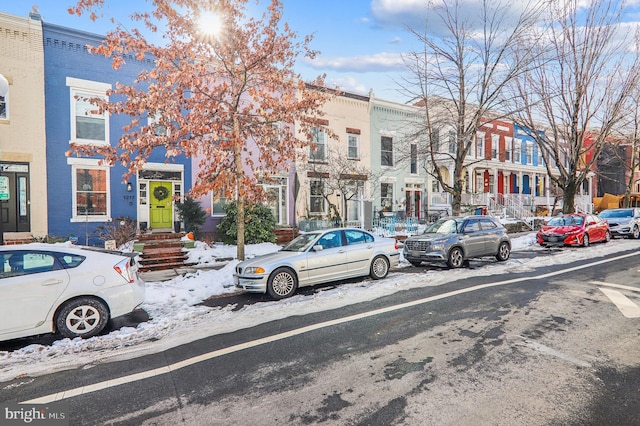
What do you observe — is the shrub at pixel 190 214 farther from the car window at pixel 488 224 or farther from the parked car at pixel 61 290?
the car window at pixel 488 224

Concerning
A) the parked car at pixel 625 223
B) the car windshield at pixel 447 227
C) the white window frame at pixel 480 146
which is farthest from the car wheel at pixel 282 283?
the white window frame at pixel 480 146

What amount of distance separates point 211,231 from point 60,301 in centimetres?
1131

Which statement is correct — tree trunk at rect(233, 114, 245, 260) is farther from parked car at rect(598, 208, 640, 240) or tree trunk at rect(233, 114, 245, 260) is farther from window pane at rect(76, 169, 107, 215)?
parked car at rect(598, 208, 640, 240)

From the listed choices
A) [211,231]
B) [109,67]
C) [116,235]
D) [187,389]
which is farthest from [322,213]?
[187,389]

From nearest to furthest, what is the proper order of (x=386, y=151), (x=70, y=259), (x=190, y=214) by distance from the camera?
1. (x=70, y=259)
2. (x=190, y=214)
3. (x=386, y=151)

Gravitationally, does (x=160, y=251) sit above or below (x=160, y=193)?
below

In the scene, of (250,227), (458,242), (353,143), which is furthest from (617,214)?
(250,227)

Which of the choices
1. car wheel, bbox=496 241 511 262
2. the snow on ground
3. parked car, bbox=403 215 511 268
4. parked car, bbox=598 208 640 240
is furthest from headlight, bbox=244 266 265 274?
parked car, bbox=598 208 640 240

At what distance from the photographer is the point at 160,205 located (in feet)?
53.2

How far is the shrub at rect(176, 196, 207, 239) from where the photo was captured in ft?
51.3

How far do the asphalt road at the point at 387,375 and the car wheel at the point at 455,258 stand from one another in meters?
4.28

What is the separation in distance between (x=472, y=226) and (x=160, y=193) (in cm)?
1267

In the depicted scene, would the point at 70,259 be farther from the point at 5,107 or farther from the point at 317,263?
the point at 5,107

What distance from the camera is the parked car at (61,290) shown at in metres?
5.46
